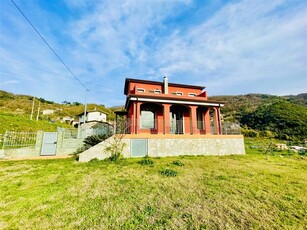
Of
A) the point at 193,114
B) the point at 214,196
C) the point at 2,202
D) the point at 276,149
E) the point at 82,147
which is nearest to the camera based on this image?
the point at 2,202

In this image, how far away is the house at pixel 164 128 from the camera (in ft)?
35.2

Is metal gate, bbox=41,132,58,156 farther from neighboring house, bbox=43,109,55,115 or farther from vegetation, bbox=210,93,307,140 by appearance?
vegetation, bbox=210,93,307,140

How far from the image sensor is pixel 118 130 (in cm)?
1071

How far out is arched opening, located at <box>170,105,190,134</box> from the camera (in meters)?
14.5

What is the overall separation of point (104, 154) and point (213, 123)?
1083 centimetres

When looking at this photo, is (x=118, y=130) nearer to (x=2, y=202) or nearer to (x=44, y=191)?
(x=44, y=191)

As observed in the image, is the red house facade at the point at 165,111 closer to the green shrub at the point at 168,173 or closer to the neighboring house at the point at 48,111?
the green shrub at the point at 168,173

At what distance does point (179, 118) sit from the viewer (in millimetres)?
14898

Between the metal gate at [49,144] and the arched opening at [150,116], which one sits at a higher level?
the arched opening at [150,116]

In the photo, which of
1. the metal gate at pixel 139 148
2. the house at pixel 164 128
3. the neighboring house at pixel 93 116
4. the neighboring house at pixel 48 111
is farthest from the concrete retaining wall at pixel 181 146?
the neighboring house at pixel 48 111

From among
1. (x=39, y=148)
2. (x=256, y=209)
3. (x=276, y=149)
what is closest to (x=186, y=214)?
(x=256, y=209)

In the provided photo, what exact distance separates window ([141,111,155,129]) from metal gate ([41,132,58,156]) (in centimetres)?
701

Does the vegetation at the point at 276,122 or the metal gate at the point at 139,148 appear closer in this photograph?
the metal gate at the point at 139,148

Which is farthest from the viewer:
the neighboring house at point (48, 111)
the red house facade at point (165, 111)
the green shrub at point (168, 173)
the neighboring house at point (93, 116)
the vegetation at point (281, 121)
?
the neighboring house at point (48, 111)
